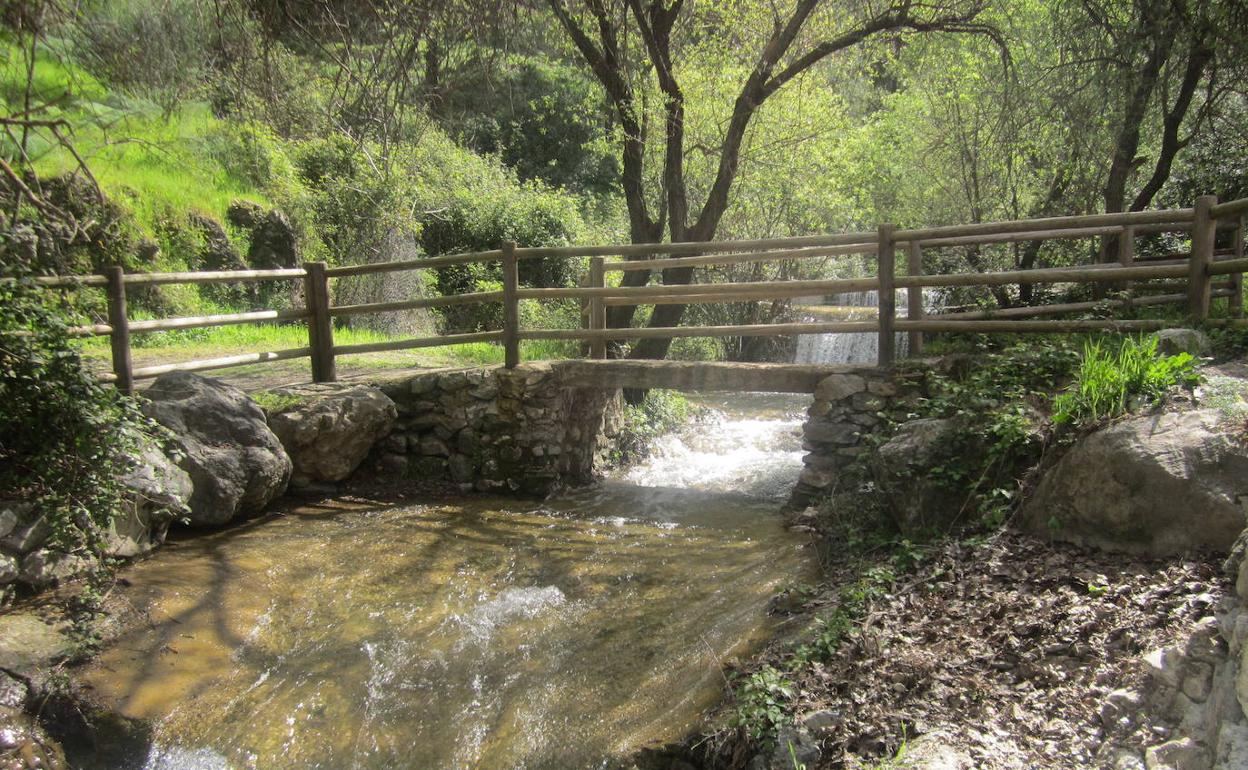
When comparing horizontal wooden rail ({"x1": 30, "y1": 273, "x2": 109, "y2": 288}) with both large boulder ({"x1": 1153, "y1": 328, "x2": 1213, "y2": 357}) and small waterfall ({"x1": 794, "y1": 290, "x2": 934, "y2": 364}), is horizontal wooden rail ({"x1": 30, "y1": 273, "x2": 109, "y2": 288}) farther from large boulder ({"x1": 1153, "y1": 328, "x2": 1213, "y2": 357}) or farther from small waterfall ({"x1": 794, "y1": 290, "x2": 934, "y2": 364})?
small waterfall ({"x1": 794, "y1": 290, "x2": 934, "y2": 364})

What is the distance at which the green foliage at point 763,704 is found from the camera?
9.35 ft

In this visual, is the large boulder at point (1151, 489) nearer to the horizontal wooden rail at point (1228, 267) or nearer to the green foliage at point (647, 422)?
the horizontal wooden rail at point (1228, 267)

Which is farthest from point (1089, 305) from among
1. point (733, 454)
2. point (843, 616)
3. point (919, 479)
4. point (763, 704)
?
point (763, 704)

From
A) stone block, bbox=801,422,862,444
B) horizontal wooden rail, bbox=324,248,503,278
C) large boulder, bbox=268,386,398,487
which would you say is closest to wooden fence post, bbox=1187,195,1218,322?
stone block, bbox=801,422,862,444

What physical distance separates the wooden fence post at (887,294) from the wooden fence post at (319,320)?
465 centimetres

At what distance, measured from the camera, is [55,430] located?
3.94 meters

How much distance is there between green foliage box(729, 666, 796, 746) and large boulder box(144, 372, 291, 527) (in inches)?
149

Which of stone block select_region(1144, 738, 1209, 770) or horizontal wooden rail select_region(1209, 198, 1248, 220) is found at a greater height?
horizontal wooden rail select_region(1209, 198, 1248, 220)

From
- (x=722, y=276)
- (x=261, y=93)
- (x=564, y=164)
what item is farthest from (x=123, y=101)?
(x=564, y=164)

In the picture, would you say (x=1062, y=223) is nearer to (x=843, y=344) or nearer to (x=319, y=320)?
(x=319, y=320)

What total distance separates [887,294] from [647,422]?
11.4 feet

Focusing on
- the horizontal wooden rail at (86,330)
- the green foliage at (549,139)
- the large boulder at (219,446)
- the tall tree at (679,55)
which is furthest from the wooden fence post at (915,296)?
the green foliage at (549,139)

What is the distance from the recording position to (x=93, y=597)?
12.5 feet

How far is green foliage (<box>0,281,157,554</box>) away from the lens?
3850 mm
